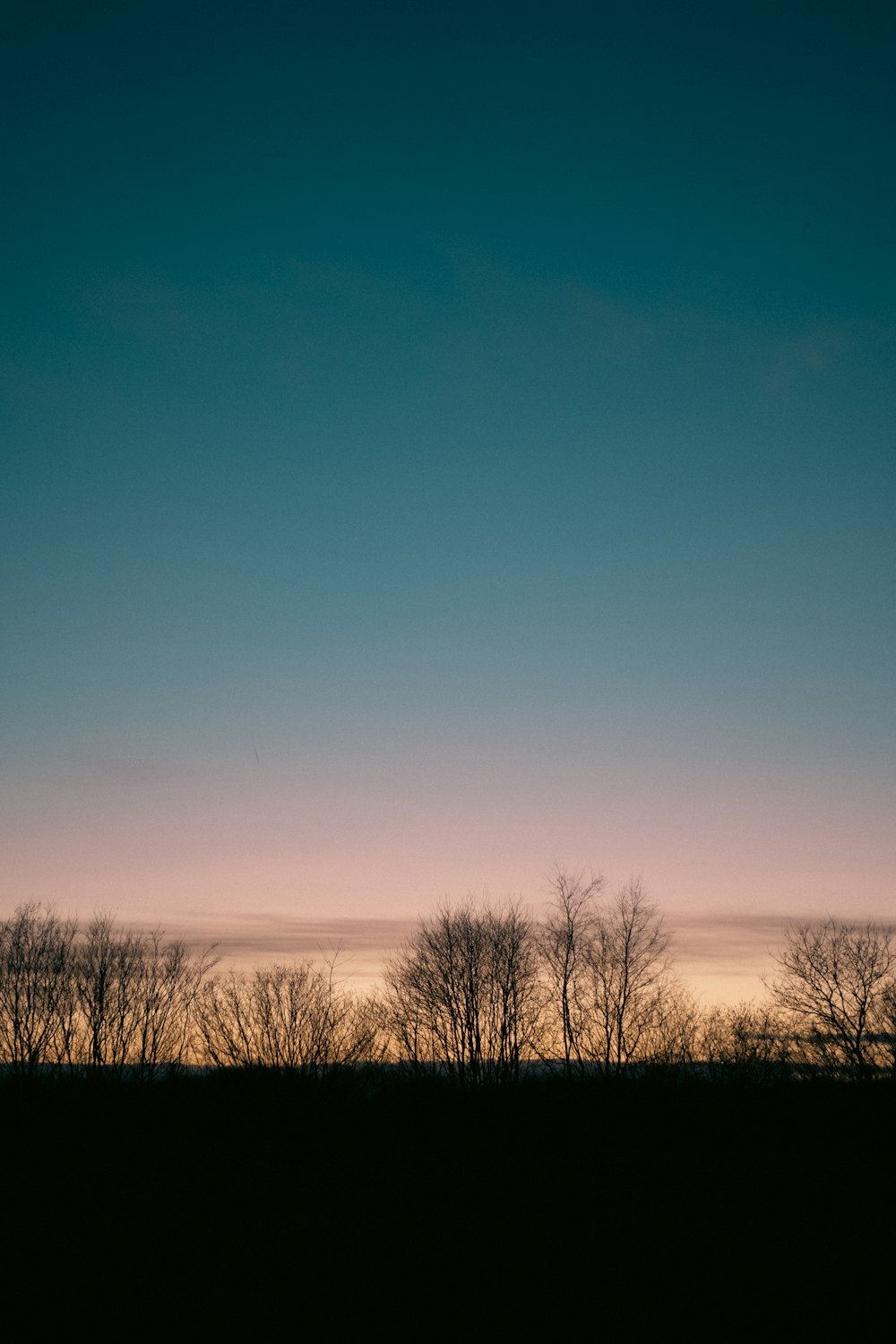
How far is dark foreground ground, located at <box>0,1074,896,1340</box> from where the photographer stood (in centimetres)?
1444

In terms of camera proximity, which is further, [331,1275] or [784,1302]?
[331,1275]

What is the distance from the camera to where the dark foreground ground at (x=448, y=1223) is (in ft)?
47.4

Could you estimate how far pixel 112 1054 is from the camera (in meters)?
67.5

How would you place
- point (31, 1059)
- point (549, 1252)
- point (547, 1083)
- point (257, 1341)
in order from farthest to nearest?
1. point (31, 1059)
2. point (547, 1083)
3. point (549, 1252)
4. point (257, 1341)

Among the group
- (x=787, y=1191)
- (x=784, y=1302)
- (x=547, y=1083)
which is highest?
(x=784, y=1302)

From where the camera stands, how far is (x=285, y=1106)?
47.3 metres

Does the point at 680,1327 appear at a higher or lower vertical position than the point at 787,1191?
higher

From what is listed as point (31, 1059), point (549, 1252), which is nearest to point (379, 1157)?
point (549, 1252)

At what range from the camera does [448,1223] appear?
20.7m

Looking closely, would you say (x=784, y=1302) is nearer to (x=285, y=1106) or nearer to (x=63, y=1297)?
(x=63, y=1297)

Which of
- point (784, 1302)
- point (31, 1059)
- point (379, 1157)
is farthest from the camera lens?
point (31, 1059)

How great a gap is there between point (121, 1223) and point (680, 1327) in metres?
14.1

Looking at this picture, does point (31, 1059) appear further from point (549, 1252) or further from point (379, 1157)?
point (549, 1252)

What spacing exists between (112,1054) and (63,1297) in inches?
2334
